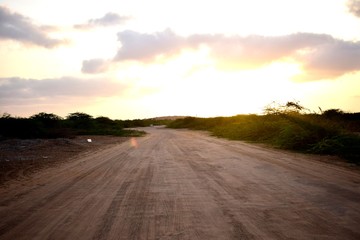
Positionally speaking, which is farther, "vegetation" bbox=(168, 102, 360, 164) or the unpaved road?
"vegetation" bbox=(168, 102, 360, 164)

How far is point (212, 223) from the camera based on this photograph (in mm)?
4285

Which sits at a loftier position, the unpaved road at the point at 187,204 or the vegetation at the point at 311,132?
the vegetation at the point at 311,132

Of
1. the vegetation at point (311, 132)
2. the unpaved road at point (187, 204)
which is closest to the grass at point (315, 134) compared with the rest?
the vegetation at point (311, 132)

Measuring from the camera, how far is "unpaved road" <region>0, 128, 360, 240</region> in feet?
13.3

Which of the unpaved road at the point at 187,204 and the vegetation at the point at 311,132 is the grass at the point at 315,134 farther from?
the unpaved road at the point at 187,204

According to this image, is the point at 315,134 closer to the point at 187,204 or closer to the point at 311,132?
the point at 311,132

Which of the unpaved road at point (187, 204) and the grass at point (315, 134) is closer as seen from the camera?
the unpaved road at point (187, 204)

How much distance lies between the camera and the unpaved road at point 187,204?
4047 millimetres

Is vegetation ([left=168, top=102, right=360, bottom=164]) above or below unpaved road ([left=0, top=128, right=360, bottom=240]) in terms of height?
above

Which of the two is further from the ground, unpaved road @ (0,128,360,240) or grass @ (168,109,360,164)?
A: grass @ (168,109,360,164)

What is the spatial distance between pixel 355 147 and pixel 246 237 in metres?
9.96

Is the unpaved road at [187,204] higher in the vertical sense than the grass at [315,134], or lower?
lower

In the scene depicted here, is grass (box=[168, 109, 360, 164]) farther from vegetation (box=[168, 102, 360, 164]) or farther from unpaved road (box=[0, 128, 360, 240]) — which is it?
unpaved road (box=[0, 128, 360, 240])

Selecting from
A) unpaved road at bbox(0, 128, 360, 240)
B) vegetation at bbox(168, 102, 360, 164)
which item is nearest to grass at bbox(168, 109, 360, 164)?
vegetation at bbox(168, 102, 360, 164)
